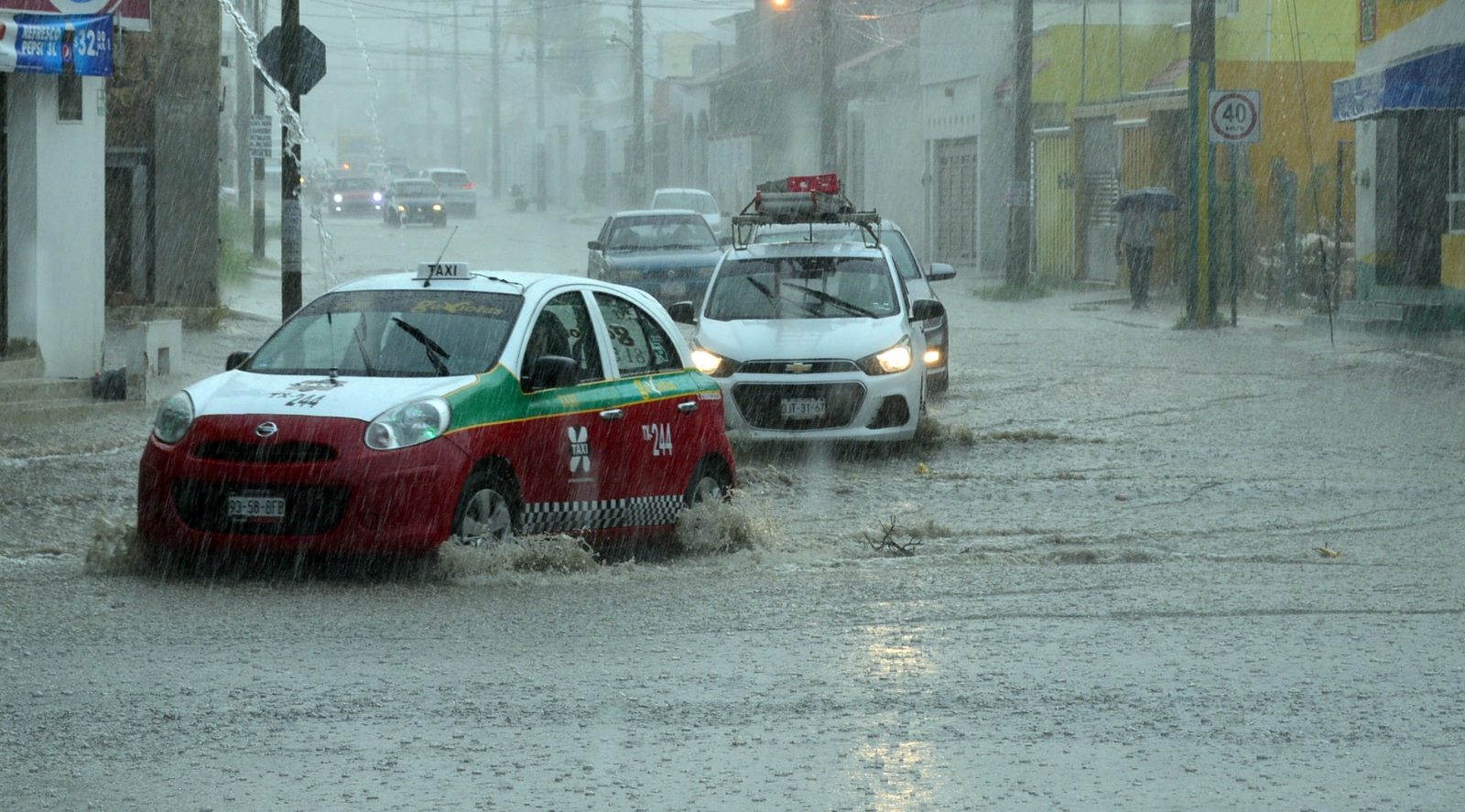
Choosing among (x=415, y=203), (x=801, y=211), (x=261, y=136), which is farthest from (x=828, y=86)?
(x=415, y=203)

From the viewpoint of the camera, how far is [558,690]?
22.4 ft

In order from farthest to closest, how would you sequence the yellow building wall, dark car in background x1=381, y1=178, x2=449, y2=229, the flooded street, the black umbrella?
dark car in background x1=381, y1=178, x2=449, y2=229
the black umbrella
the yellow building wall
the flooded street

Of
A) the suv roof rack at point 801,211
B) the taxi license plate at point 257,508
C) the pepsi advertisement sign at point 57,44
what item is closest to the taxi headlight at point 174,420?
the taxi license plate at point 257,508

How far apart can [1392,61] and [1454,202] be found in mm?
2013

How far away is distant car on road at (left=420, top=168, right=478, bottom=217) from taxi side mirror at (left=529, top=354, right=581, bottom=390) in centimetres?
5871

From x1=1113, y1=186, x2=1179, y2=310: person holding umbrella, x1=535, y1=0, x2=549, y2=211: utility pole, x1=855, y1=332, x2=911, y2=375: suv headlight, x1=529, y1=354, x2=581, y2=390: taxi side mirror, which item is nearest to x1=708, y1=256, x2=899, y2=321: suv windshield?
x1=855, y1=332, x2=911, y2=375: suv headlight

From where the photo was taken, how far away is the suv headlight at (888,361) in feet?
45.8

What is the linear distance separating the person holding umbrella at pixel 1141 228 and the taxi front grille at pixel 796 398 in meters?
17.3

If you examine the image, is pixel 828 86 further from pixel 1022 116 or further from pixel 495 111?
pixel 495 111

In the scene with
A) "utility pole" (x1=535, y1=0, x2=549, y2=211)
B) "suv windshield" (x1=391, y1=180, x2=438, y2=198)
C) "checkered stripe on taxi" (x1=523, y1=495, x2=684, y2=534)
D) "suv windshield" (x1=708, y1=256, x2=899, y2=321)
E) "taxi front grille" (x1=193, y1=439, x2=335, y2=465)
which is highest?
"utility pole" (x1=535, y1=0, x2=549, y2=211)

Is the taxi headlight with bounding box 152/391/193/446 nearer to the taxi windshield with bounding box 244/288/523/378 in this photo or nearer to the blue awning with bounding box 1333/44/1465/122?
the taxi windshield with bounding box 244/288/523/378

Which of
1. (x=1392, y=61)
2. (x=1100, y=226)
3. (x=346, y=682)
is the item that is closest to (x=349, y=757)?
(x=346, y=682)

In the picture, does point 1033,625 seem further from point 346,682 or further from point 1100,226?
point 1100,226

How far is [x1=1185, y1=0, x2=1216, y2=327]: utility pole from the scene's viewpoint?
2573cm
